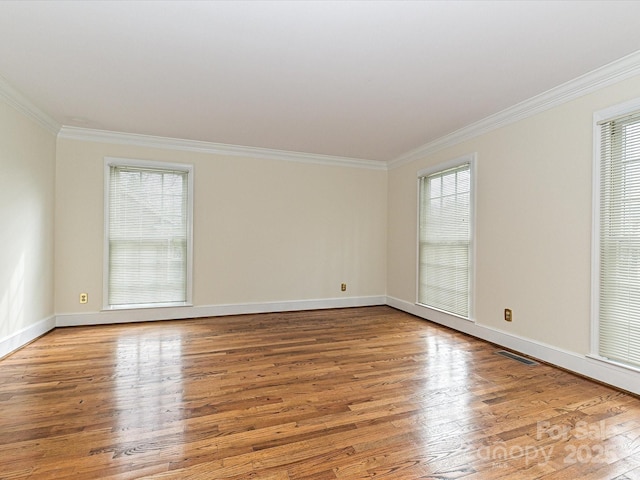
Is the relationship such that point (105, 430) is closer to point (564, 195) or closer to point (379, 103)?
point (379, 103)

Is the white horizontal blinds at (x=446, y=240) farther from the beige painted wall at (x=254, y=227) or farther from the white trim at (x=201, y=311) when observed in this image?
the white trim at (x=201, y=311)

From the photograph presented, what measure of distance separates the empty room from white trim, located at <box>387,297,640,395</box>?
0.02 meters

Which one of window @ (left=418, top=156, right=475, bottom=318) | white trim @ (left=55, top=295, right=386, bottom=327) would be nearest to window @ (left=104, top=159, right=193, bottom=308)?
white trim @ (left=55, top=295, right=386, bottom=327)

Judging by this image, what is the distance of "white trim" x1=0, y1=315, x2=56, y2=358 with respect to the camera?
3082 mm

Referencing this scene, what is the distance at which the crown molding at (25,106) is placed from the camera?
9.69 ft

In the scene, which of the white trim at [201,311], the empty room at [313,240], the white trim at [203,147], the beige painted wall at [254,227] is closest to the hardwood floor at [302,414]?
the empty room at [313,240]

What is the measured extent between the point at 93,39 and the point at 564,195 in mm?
3952

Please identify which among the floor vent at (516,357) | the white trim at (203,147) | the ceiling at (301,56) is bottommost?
the floor vent at (516,357)

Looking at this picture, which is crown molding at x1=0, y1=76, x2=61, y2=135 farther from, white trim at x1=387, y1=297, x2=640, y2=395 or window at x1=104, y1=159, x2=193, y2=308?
white trim at x1=387, y1=297, x2=640, y2=395

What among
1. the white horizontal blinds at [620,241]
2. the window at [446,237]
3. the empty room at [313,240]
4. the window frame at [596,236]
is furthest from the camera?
the window at [446,237]

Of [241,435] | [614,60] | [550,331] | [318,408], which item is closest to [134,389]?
[241,435]

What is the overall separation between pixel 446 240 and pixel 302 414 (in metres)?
3.15

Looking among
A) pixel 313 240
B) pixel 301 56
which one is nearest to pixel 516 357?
pixel 313 240

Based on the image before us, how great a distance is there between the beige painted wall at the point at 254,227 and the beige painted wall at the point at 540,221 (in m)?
2.02
